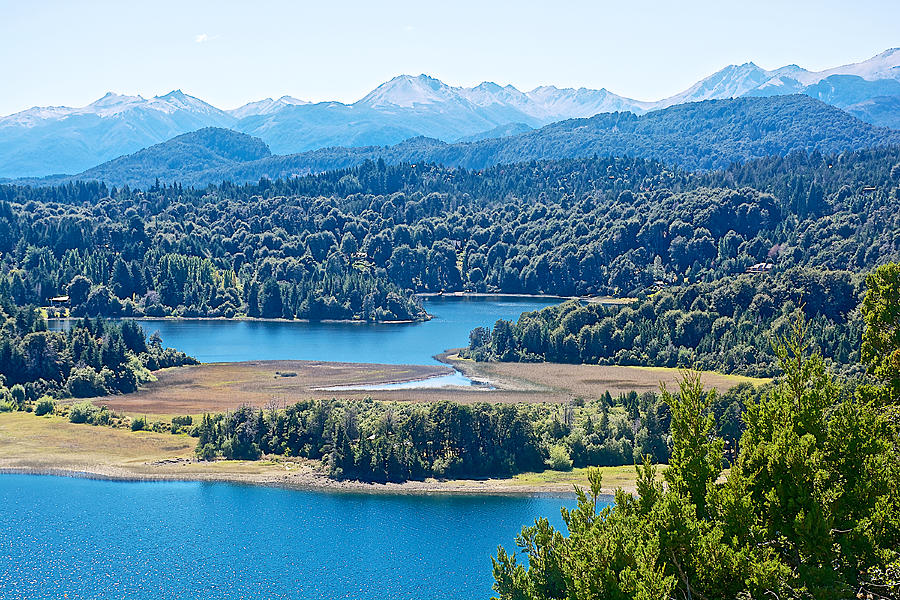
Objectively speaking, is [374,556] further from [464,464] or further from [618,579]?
[618,579]

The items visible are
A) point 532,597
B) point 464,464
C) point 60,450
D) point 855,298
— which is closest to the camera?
point 532,597

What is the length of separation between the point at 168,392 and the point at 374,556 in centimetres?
5430

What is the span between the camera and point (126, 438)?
3573 inches

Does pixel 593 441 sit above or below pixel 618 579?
below

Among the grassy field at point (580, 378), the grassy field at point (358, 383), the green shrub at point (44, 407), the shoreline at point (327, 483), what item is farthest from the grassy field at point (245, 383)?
the shoreline at point (327, 483)

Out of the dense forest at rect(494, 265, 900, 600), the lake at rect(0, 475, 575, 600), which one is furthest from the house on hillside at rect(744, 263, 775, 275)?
the dense forest at rect(494, 265, 900, 600)

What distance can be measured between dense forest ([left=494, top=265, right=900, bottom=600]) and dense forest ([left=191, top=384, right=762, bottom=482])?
48510 mm

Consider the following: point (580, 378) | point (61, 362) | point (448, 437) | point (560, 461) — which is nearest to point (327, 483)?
point (448, 437)

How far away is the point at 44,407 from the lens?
10088 cm

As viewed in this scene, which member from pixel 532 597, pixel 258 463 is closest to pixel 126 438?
pixel 258 463

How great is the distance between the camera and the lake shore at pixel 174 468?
76125mm

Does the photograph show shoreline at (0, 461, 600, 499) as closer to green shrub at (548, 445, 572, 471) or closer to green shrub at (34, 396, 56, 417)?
green shrub at (548, 445, 572, 471)

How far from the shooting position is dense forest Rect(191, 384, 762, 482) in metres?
78.9

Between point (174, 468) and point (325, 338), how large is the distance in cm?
8236
